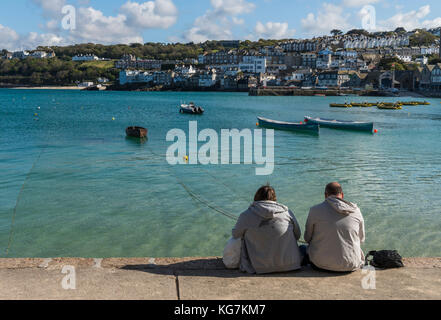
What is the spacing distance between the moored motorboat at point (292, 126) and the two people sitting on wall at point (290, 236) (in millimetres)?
30644

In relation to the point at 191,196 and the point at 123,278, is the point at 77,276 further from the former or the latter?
the point at 191,196

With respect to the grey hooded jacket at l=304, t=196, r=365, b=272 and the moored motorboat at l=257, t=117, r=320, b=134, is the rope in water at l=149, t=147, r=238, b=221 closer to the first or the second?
the grey hooded jacket at l=304, t=196, r=365, b=272

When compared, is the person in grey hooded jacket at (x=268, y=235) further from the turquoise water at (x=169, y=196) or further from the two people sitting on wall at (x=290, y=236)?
the turquoise water at (x=169, y=196)

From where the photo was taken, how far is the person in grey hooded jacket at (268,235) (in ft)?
17.7

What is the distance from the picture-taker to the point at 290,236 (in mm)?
5473

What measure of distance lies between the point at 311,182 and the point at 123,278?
1201cm

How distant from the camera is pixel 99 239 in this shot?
998 cm

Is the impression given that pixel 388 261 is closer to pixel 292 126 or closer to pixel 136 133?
pixel 136 133

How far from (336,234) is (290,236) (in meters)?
0.58

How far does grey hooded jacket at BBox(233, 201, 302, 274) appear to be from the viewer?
539 centimetres

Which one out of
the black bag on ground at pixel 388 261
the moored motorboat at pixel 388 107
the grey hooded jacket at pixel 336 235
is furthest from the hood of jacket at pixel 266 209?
the moored motorboat at pixel 388 107

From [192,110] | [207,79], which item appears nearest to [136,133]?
[192,110]
